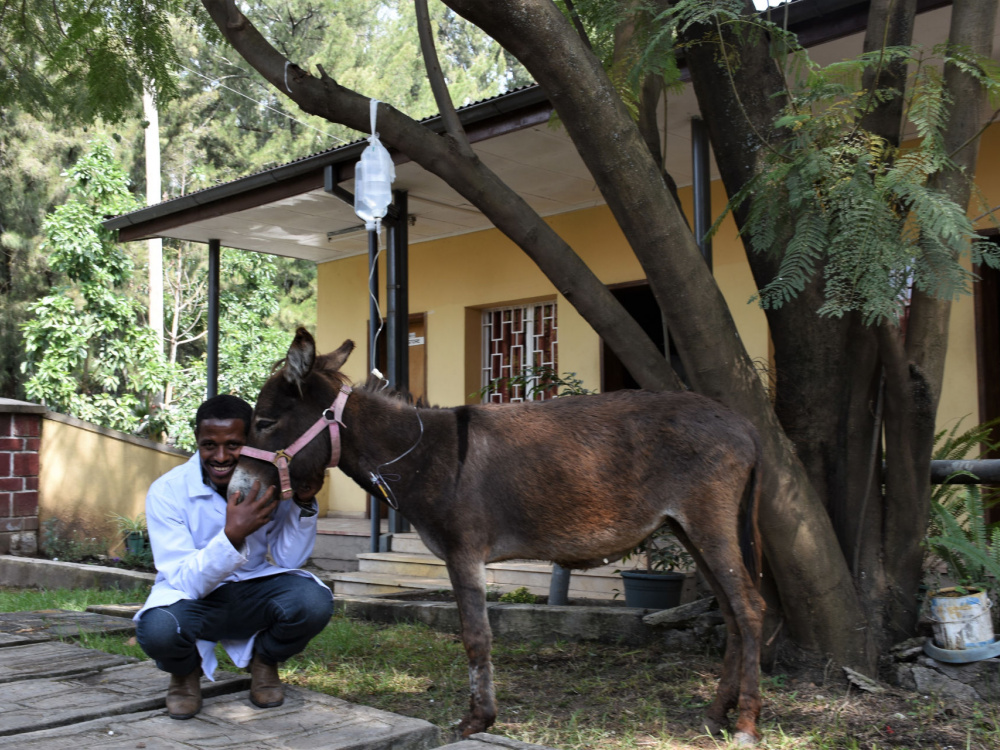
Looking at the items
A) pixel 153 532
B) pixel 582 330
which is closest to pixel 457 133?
pixel 153 532

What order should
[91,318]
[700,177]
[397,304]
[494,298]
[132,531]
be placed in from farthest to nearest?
[91,318] → [494,298] → [132,531] → [397,304] → [700,177]

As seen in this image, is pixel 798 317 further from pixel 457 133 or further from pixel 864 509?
pixel 457 133

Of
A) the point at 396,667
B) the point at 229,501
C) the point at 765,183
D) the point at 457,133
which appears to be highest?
the point at 457,133

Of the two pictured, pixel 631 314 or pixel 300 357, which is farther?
pixel 631 314

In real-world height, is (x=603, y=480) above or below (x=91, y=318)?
below

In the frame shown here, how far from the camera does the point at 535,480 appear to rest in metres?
4.08

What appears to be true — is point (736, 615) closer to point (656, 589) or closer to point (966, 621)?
point (966, 621)

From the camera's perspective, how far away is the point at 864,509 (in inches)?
191

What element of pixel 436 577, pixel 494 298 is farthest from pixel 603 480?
pixel 494 298

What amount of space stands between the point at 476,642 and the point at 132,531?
8.18 meters

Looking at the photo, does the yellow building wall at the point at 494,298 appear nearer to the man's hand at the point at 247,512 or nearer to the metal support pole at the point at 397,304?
the metal support pole at the point at 397,304

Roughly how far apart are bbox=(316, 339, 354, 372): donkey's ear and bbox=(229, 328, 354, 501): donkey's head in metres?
0.04

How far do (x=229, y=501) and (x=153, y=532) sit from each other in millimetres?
541

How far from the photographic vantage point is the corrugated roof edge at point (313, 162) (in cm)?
737
